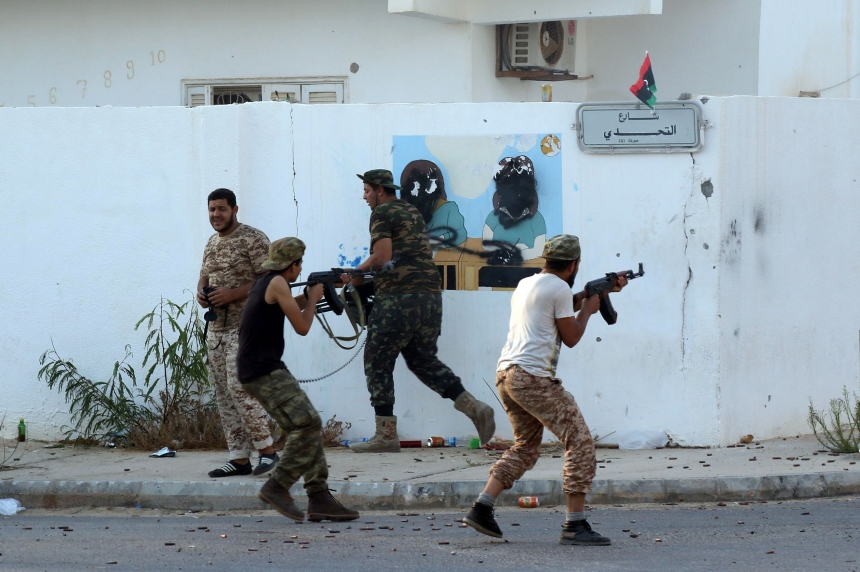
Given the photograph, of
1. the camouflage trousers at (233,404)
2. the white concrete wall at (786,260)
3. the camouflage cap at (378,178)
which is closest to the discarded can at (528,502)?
the camouflage trousers at (233,404)

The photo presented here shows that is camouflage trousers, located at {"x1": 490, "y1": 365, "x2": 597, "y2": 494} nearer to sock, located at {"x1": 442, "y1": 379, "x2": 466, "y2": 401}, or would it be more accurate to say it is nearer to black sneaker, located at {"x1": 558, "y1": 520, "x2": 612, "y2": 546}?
black sneaker, located at {"x1": 558, "y1": 520, "x2": 612, "y2": 546}

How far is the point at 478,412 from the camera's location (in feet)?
26.4

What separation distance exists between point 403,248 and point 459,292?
74 centimetres

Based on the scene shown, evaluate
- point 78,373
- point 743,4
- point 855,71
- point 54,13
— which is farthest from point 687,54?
point 78,373

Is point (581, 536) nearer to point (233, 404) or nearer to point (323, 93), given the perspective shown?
point (233, 404)

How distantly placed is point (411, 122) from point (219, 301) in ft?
7.01

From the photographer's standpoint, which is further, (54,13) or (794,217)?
(54,13)

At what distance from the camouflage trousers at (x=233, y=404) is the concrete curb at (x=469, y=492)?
33cm

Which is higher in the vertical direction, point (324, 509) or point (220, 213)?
point (220, 213)

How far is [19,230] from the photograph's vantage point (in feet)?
29.4

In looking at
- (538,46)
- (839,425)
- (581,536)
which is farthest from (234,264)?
(538,46)

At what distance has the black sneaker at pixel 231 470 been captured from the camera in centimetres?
741

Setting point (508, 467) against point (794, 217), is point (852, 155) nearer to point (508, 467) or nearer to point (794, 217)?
point (794, 217)

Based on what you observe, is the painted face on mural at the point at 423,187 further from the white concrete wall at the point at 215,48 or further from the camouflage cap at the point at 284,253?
the white concrete wall at the point at 215,48
